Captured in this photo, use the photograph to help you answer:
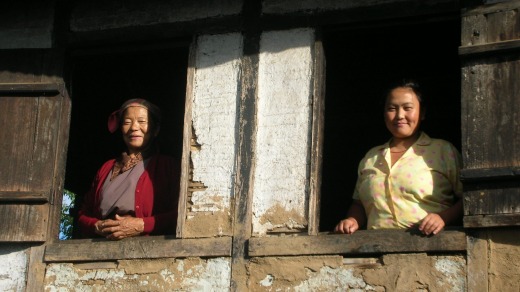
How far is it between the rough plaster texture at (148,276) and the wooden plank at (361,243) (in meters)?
0.30

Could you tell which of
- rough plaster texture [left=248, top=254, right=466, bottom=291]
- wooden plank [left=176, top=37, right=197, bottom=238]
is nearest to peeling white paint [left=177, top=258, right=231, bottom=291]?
rough plaster texture [left=248, top=254, right=466, bottom=291]


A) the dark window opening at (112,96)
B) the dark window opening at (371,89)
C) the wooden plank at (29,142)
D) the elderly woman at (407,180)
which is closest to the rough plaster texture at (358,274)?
the elderly woman at (407,180)

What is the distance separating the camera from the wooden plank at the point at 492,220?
6.42 m

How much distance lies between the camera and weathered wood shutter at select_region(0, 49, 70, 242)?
25.0ft

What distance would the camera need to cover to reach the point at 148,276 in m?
7.24

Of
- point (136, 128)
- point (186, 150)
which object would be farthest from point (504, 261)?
point (136, 128)

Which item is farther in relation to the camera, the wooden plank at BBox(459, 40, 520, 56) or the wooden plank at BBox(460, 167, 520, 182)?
the wooden plank at BBox(459, 40, 520, 56)

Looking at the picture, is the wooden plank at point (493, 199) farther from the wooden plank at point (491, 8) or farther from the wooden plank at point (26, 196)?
the wooden plank at point (26, 196)

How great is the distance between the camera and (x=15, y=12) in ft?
27.1

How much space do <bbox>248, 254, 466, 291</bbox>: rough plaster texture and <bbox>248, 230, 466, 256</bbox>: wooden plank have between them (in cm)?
5

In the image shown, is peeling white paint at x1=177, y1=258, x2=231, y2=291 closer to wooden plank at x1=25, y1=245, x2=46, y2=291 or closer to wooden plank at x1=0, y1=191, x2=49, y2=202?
wooden plank at x1=25, y1=245, x2=46, y2=291

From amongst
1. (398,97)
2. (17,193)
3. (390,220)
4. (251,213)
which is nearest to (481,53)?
(398,97)

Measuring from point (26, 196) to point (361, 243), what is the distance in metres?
2.47

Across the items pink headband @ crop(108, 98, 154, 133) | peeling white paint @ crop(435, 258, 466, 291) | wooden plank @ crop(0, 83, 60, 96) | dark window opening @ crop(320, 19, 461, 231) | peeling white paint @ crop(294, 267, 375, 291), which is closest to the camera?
peeling white paint @ crop(435, 258, 466, 291)
